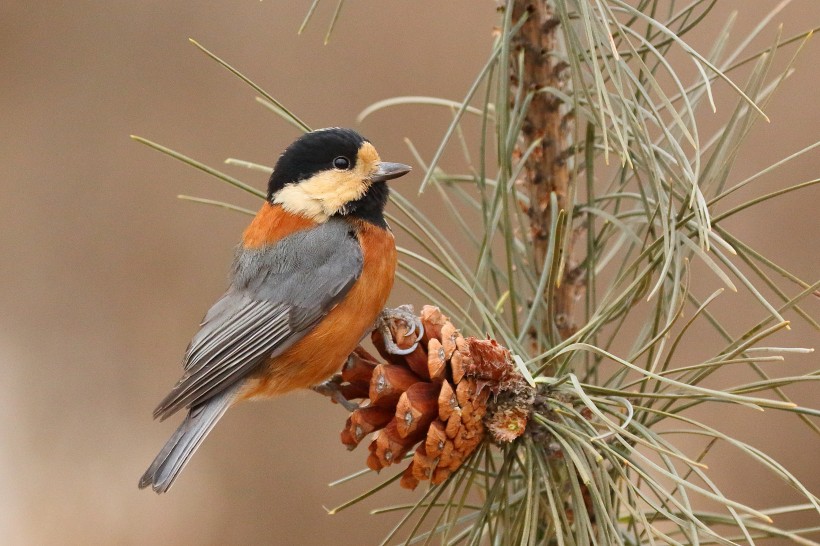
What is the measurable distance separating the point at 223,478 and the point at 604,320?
2.04m

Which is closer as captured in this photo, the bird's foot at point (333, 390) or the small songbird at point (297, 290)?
the bird's foot at point (333, 390)

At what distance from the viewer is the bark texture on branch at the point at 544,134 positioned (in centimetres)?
123

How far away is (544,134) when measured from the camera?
4.13 ft

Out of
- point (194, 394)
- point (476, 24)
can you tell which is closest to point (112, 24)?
point (476, 24)

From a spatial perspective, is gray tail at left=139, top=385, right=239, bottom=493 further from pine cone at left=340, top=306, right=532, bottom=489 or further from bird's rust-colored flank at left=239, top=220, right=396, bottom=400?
pine cone at left=340, top=306, right=532, bottom=489

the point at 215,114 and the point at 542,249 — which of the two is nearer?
the point at 542,249

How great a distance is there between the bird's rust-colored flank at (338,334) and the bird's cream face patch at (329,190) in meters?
0.10

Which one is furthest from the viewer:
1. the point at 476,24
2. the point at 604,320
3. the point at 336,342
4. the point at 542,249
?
the point at 476,24

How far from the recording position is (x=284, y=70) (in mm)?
2895

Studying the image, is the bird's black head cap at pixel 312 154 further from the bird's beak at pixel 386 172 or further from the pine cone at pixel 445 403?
the pine cone at pixel 445 403

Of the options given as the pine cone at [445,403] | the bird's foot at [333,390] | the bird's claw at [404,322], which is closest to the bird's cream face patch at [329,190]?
the bird's foot at [333,390]

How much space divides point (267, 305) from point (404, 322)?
54 cm

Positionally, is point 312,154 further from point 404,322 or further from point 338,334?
point 404,322

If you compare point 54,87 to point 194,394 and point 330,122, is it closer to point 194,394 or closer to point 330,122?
point 330,122
